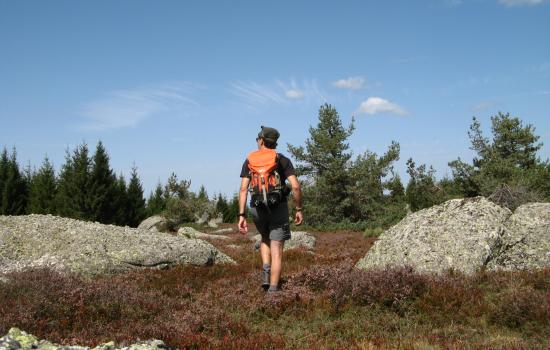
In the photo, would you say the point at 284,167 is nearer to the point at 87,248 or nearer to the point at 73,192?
the point at 87,248

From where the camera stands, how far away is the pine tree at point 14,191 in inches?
1538

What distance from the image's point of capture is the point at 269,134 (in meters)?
8.62

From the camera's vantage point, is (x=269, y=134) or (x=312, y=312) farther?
(x=269, y=134)

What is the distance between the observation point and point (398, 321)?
6.93 m

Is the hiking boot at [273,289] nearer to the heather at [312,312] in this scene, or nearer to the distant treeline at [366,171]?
the heather at [312,312]

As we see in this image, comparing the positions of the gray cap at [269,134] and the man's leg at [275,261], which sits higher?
the gray cap at [269,134]

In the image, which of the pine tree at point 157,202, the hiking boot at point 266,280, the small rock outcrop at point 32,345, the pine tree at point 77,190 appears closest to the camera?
the small rock outcrop at point 32,345

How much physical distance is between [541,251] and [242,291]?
240 inches

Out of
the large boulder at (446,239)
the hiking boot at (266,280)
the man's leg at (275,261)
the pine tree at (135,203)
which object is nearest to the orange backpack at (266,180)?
the man's leg at (275,261)

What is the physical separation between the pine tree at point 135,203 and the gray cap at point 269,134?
36.1 meters

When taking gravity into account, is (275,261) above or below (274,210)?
below

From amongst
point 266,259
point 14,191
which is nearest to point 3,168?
point 14,191

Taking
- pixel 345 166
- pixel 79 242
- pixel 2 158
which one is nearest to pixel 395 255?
pixel 79 242

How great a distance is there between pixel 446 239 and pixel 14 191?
1567 inches
